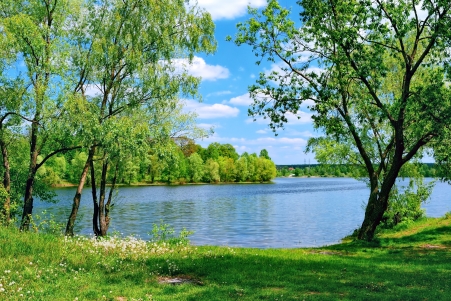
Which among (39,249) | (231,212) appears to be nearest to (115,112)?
(39,249)

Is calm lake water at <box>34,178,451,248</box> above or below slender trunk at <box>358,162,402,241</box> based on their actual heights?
below

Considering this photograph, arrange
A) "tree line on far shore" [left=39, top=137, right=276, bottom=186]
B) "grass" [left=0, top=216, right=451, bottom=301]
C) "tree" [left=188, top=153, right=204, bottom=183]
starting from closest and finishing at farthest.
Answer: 1. "grass" [left=0, top=216, right=451, bottom=301]
2. "tree line on far shore" [left=39, top=137, right=276, bottom=186]
3. "tree" [left=188, top=153, right=204, bottom=183]

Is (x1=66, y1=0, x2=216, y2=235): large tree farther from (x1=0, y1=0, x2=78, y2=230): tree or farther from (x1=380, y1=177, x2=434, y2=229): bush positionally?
(x1=380, y1=177, x2=434, y2=229): bush

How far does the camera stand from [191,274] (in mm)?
12914

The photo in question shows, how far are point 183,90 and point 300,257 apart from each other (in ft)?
43.8

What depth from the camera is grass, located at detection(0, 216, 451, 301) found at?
10.4 meters

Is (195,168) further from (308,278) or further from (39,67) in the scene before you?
(308,278)

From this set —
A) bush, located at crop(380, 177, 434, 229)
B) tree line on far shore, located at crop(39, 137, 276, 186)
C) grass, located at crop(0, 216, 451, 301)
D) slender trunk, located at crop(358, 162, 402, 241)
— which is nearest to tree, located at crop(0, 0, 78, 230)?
grass, located at crop(0, 216, 451, 301)

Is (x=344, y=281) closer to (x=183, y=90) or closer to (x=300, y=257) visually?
(x=300, y=257)

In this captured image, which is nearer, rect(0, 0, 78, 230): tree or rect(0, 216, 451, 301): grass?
rect(0, 216, 451, 301): grass

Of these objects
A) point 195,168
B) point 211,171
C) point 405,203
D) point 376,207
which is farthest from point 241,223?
point 211,171

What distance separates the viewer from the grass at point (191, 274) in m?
10.4

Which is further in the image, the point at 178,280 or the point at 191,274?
the point at 191,274

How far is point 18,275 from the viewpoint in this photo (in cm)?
1070
